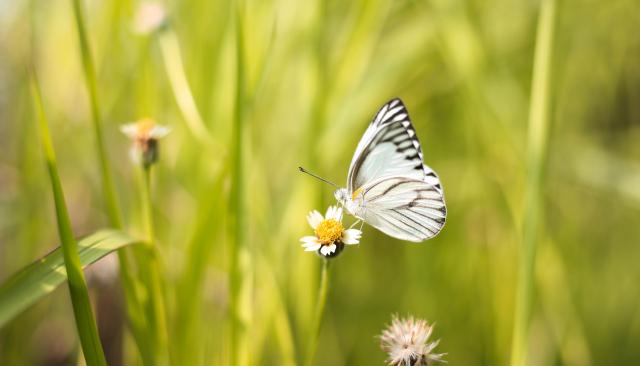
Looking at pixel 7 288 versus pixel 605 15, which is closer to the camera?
pixel 7 288

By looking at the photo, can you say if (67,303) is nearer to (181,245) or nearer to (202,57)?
(181,245)

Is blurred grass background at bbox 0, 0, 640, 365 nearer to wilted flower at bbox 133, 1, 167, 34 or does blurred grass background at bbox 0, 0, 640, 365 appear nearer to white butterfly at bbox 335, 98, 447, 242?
wilted flower at bbox 133, 1, 167, 34

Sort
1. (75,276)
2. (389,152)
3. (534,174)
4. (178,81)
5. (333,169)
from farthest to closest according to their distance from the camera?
(333,169) < (178,81) < (534,174) < (389,152) < (75,276)

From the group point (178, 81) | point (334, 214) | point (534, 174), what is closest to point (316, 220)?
point (334, 214)

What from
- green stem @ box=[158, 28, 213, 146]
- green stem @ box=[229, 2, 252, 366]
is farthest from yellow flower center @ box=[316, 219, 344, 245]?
green stem @ box=[158, 28, 213, 146]

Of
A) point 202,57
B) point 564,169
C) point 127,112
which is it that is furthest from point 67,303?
point 564,169

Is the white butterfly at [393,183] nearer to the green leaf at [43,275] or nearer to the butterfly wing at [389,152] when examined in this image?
the butterfly wing at [389,152]

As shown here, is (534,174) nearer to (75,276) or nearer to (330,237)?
(330,237)
